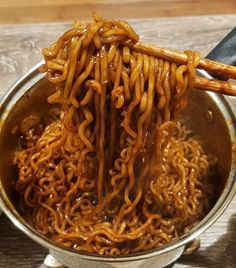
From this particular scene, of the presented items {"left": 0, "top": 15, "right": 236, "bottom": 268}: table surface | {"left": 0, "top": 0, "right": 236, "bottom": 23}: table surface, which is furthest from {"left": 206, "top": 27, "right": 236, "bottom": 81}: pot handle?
{"left": 0, "top": 0, "right": 236, "bottom": 23}: table surface

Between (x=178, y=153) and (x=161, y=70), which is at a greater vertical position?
(x=161, y=70)

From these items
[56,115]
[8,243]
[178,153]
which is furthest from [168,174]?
[8,243]

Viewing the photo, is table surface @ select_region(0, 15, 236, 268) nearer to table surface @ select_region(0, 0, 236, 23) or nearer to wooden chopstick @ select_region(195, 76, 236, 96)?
table surface @ select_region(0, 0, 236, 23)

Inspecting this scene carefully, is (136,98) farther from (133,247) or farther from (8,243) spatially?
(8,243)

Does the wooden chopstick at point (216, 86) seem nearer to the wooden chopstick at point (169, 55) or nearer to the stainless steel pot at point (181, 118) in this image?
the wooden chopstick at point (169, 55)

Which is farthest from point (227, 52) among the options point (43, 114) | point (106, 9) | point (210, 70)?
point (106, 9)

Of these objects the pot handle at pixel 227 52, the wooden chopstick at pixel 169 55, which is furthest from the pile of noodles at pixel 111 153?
the pot handle at pixel 227 52

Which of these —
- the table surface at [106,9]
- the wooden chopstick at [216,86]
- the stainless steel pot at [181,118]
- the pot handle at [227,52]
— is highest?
the table surface at [106,9]
